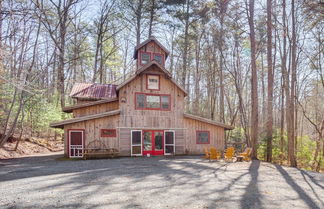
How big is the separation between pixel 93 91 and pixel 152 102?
5.35 m

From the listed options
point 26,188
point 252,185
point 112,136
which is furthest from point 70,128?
point 252,185

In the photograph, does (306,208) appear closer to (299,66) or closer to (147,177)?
(147,177)

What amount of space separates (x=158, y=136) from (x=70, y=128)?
5.78 meters

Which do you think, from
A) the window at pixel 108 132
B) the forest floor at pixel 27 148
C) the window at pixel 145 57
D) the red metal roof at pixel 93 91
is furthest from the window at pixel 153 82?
the forest floor at pixel 27 148

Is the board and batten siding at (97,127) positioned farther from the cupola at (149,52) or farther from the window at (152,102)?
the cupola at (149,52)

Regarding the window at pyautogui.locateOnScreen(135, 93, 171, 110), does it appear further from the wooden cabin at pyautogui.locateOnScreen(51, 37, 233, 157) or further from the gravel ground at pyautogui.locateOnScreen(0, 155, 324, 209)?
the gravel ground at pyautogui.locateOnScreen(0, 155, 324, 209)

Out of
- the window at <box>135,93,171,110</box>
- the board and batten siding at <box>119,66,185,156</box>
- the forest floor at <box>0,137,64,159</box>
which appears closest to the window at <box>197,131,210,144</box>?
the board and batten siding at <box>119,66,185,156</box>

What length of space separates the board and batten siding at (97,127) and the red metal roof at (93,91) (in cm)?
334

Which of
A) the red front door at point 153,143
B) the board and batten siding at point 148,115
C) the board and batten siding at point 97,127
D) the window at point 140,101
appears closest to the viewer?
the board and batten siding at point 97,127

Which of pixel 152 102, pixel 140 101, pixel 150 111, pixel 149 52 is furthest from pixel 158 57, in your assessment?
pixel 150 111

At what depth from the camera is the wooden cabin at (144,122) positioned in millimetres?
13242

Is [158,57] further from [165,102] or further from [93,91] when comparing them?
[93,91]

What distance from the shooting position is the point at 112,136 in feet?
44.3

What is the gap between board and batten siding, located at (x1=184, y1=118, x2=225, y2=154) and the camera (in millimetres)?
14992
